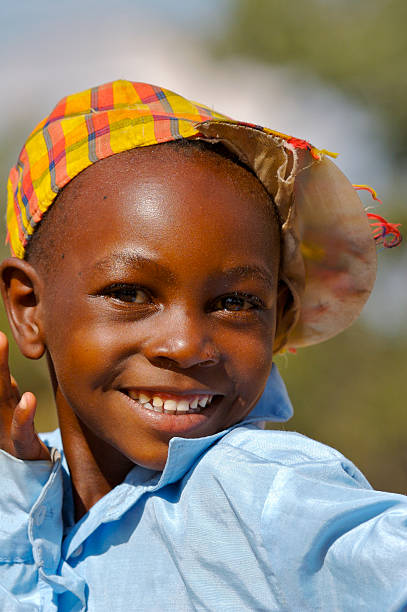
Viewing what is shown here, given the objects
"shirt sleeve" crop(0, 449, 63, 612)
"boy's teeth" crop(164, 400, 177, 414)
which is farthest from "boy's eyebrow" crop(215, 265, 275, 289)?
"shirt sleeve" crop(0, 449, 63, 612)

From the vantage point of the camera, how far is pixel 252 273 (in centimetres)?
124

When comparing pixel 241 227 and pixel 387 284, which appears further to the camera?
pixel 387 284

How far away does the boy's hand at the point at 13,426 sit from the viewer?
122 cm

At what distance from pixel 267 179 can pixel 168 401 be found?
445 mm

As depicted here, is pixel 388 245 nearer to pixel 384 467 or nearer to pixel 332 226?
pixel 332 226

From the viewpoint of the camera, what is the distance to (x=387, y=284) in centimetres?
464

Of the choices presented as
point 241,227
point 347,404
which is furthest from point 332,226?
point 347,404

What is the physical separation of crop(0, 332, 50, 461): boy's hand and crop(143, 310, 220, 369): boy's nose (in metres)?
0.25

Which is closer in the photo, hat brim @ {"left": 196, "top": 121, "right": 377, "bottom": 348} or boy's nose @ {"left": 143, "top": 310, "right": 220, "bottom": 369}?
boy's nose @ {"left": 143, "top": 310, "right": 220, "bottom": 369}

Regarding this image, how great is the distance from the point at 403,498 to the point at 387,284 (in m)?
3.93

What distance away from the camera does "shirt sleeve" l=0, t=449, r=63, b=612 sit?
119 cm

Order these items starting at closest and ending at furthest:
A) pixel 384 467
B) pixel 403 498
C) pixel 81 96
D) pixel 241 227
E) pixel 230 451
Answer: pixel 403 498 < pixel 230 451 < pixel 241 227 < pixel 81 96 < pixel 384 467

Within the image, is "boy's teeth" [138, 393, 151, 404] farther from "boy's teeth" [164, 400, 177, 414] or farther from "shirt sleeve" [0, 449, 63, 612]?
"shirt sleeve" [0, 449, 63, 612]

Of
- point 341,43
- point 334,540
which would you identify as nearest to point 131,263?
point 334,540
